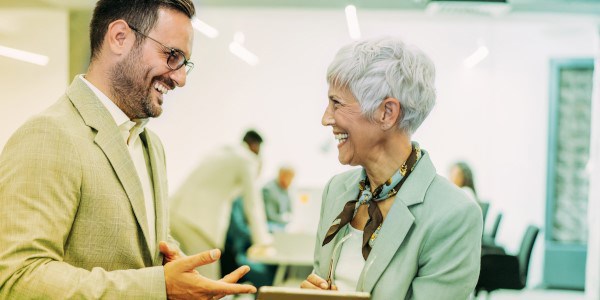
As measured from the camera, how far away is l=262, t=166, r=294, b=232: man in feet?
24.1

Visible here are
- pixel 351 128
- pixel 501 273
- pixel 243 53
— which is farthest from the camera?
pixel 243 53

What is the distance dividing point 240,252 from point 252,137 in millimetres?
1156

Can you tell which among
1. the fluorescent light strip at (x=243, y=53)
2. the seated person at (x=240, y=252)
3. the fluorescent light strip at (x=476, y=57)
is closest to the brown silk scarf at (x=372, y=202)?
the seated person at (x=240, y=252)

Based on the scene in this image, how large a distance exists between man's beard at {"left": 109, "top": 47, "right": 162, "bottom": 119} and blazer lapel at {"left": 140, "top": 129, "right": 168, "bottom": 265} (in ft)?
0.51

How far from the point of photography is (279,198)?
24.5ft

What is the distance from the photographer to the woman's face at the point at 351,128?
1743mm

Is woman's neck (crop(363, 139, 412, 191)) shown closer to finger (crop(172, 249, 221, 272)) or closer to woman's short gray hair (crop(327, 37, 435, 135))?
woman's short gray hair (crop(327, 37, 435, 135))

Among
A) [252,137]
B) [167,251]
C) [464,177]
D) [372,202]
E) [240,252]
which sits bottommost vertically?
[240,252]

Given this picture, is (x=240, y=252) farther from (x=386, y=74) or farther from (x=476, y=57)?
(x=386, y=74)

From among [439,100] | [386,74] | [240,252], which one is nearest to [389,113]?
[386,74]

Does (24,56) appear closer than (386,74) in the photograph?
No

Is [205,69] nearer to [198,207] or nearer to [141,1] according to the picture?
[198,207]

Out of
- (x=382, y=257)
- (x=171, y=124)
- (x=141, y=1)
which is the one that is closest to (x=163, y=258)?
(x=382, y=257)

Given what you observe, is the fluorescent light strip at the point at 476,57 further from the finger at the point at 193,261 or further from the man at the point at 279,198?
the finger at the point at 193,261
